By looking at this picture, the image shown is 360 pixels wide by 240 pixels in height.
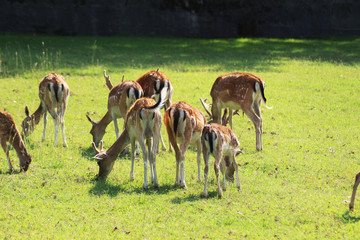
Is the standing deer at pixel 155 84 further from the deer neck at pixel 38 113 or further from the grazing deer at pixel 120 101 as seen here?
the deer neck at pixel 38 113

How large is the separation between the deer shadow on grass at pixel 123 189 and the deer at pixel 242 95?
2711mm

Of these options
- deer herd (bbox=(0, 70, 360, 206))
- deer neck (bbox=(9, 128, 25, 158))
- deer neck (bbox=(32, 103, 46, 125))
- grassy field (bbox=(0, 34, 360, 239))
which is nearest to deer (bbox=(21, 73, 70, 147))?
deer herd (bbox=(0, 70, 360, 206))

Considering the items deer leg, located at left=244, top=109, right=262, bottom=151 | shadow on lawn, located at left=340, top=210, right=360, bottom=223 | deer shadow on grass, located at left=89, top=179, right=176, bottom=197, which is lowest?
shadow on lawn, located at left=340, top=210, right=360, bottom=223

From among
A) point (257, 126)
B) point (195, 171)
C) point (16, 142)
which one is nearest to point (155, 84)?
point (257, 126)

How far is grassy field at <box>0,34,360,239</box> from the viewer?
7277 millimetres

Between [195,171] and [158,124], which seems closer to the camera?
[158,124]

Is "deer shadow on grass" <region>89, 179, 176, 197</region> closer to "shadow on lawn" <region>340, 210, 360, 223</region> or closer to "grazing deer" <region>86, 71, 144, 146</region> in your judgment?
"grazing deer" <region>86, 71, 144, 146</region>

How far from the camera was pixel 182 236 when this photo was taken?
6.98m

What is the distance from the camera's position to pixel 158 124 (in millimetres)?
8672

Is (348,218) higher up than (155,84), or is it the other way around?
(155,84)

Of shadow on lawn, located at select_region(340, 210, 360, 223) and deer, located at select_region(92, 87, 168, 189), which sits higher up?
deer, located at select_region(92, 87, 168, 189)

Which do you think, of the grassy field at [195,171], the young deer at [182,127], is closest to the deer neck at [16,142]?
the grassy field at [195,171]

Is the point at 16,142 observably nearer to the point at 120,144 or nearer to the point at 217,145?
the point at 120,144

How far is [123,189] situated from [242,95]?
376cm
